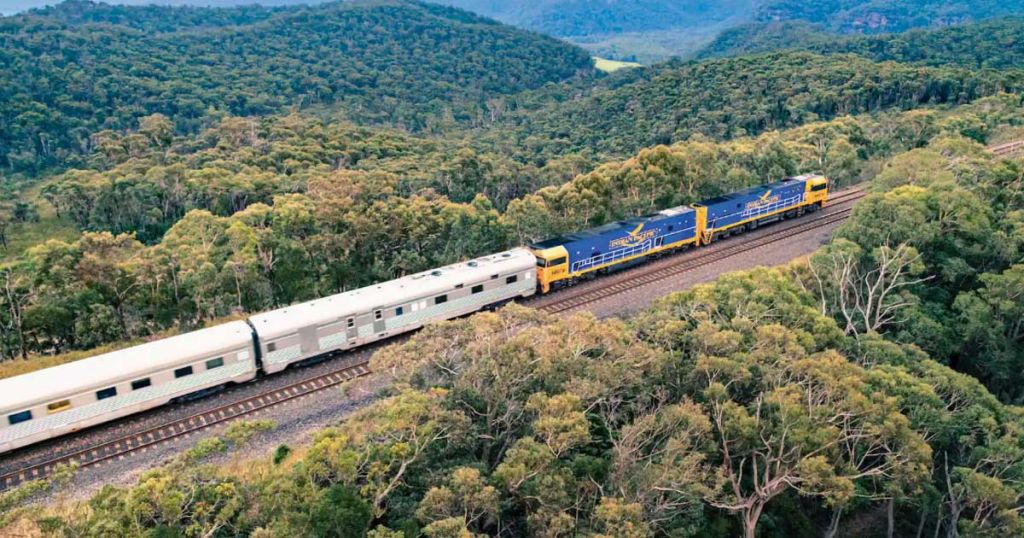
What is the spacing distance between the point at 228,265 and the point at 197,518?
809 inches

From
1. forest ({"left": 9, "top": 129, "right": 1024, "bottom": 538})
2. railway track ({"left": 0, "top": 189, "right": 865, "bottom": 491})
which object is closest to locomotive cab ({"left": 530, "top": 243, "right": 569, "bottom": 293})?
railway track ({"left": 0, "top": 189, "right": 865, "bottom": 491})

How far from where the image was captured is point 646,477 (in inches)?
798

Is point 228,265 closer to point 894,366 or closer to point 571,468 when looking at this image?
point 571,468

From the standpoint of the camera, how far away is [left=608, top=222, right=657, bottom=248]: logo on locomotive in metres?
41.6

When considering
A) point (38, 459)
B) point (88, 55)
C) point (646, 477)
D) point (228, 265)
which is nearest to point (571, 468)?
point (646, 477)

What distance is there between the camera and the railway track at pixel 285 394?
79.9 feet

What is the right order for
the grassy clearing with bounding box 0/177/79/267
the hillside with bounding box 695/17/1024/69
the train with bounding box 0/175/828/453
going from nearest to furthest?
the train with bounding box 0/175/828/453 → the grassy clearing with bounding box 0/177/79/267 → the hillside with bounding box 695/17/1024/69

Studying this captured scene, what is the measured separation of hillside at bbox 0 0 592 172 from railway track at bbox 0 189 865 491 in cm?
8849

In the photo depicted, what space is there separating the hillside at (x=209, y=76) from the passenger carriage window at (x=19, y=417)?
87767 mm

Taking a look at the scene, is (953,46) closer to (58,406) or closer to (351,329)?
(351,329)

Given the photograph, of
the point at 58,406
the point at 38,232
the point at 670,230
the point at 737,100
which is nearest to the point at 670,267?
the point at 670,230

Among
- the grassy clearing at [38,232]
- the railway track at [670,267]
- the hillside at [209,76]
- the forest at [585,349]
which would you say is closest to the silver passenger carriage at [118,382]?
the forest at [585,349]

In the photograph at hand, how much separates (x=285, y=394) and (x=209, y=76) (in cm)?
13339

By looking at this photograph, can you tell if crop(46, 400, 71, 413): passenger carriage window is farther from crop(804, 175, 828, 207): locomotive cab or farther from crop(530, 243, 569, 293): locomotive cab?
crop(804, 175, 828, 207): locomotive cab
